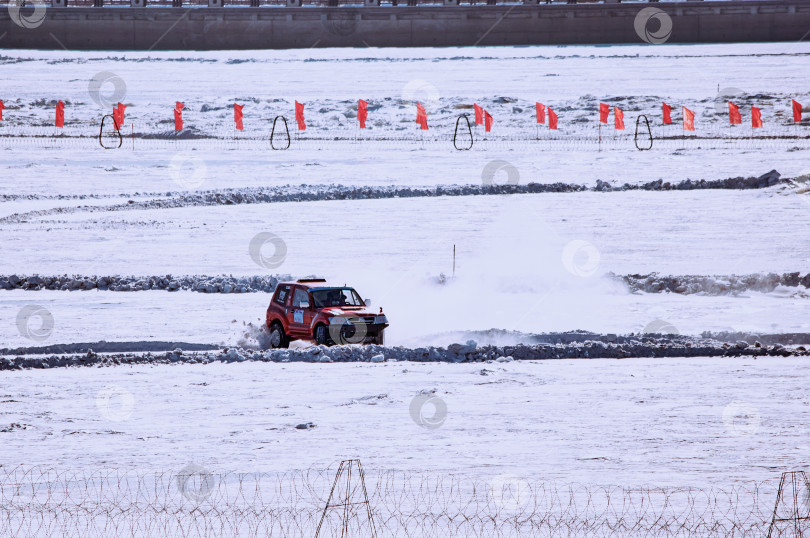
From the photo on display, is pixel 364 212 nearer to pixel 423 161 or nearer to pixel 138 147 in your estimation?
pixel 423 161

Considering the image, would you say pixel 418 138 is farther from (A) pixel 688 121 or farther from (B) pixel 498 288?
(B) pixel 498 288

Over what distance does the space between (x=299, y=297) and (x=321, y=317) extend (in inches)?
27.2

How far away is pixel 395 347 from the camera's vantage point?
17047 millimetres

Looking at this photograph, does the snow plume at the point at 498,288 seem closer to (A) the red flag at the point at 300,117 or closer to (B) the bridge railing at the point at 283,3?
(A) the red flag at the point at 300,117

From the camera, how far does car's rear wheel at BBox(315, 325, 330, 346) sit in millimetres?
17203

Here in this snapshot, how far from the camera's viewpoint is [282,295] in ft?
58.6

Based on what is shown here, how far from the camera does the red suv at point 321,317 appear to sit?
17000mm

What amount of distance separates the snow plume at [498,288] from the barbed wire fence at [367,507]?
25.1 feet

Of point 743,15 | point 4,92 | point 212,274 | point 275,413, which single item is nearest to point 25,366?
point 275,413

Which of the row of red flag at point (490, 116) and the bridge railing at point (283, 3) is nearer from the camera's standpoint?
the row of red flag at point (490, 116)

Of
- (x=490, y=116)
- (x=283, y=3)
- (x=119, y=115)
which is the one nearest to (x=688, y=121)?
(x=490, y=116)

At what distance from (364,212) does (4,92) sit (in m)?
33.7

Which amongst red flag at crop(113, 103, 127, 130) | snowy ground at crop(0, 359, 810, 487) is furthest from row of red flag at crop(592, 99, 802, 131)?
snowy ground at crop(0, 359, 810, 487)

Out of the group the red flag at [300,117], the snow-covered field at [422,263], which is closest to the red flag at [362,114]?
the snow-covered field at [422,263]
